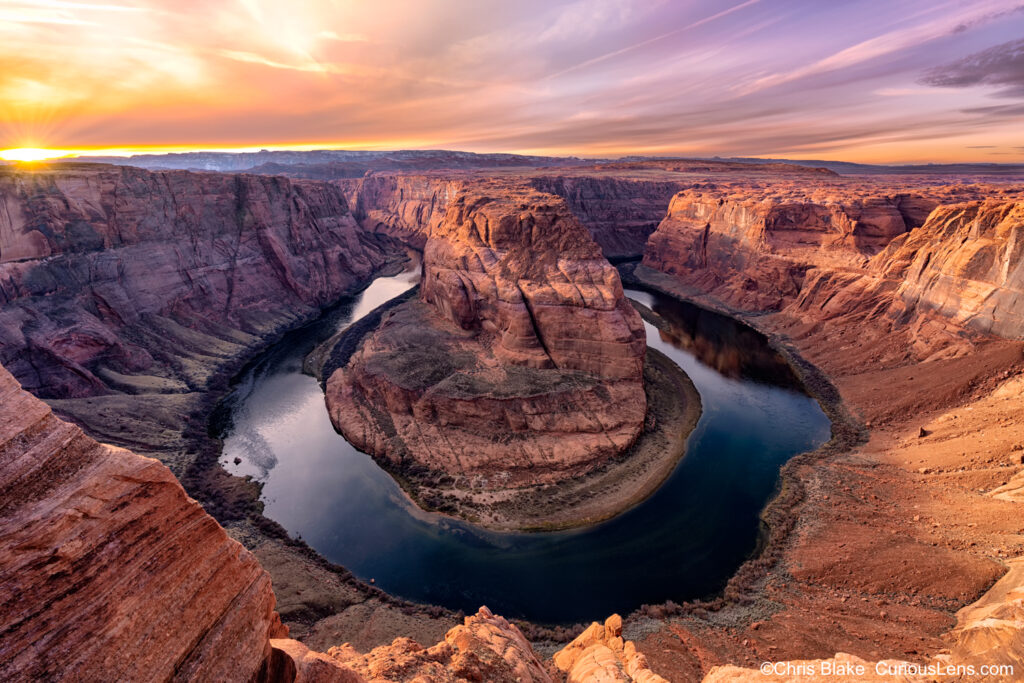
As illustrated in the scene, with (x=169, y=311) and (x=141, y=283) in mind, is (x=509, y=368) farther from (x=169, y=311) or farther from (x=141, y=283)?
(x=141, y=283)

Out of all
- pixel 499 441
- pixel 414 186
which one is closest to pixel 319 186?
pixel 414 186

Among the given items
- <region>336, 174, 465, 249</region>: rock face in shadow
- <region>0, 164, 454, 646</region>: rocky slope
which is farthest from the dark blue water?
<region>336, 174, 465, 249</region>: rock face in shadow

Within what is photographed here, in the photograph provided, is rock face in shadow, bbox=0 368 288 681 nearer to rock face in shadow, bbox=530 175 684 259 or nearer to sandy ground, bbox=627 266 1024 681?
sandy ground, bbox=627 266 1024 681

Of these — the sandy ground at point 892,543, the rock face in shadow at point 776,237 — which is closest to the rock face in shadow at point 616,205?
the rock face in shadow at point 776,237

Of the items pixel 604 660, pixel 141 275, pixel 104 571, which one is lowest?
pixel 604 660

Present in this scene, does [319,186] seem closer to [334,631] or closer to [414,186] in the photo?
[414,186]

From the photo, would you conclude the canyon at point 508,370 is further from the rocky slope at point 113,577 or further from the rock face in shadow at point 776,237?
the rock face in shadow at point 776,237

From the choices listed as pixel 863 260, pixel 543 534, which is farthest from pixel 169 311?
pixel 863 260

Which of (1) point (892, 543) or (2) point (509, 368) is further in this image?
(2) point (509, 368)
